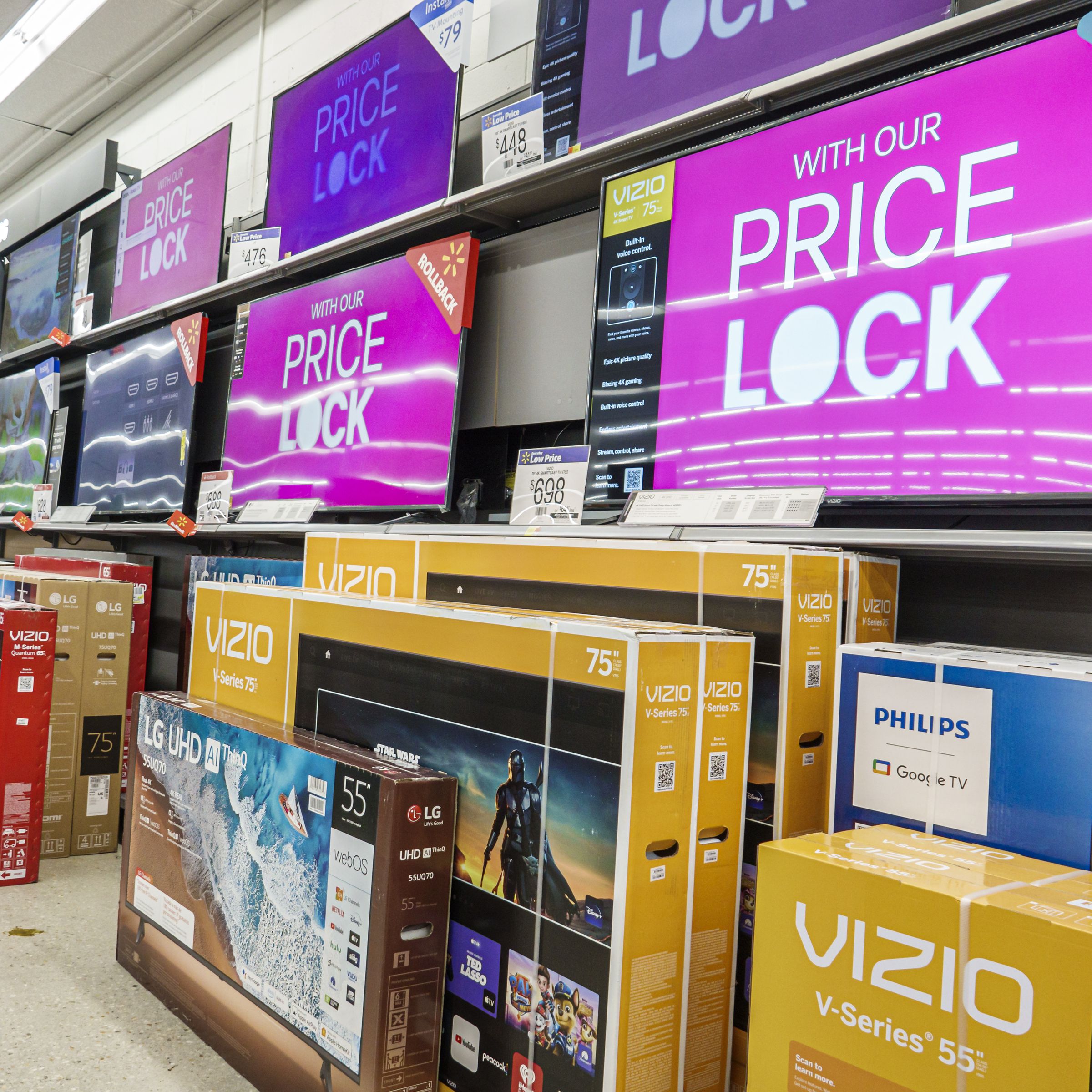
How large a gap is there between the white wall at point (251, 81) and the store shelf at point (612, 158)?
439mm

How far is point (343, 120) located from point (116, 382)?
176 centimetres

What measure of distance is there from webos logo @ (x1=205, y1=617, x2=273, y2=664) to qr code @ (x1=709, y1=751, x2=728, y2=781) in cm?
74

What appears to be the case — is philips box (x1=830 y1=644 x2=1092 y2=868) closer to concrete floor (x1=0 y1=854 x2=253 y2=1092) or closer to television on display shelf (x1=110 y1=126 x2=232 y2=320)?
concrete floor (x1=0 y1=854 x2=253 y2=1092)

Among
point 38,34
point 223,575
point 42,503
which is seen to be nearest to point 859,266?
point 223,575

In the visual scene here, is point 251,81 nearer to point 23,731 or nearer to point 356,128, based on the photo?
point 356,128

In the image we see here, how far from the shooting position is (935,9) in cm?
136

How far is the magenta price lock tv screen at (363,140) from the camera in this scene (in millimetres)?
2320

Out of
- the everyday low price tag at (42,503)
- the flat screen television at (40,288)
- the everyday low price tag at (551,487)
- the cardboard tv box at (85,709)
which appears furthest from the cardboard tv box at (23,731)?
the flat screen television at (40,288)

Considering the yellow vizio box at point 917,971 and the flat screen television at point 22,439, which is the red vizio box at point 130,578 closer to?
the flat screen television at point 22,439

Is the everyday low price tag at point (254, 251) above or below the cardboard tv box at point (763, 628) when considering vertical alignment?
above

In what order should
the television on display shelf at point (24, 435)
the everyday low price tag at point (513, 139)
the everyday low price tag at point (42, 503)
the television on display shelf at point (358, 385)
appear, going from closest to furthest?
the everyday low price tag at point (513, 139) < the television on display shelf at point (358, 385) < the everyday low price tag at point (42, 503) < the television on display shelf at point (24, 435)

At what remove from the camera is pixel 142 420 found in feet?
11.8

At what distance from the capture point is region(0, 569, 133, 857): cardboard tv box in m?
2.37

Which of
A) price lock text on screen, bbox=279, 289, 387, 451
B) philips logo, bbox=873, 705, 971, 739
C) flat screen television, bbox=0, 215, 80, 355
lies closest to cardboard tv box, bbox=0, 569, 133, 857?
price lock text on screen, bbox=279, 289, 387, 451
